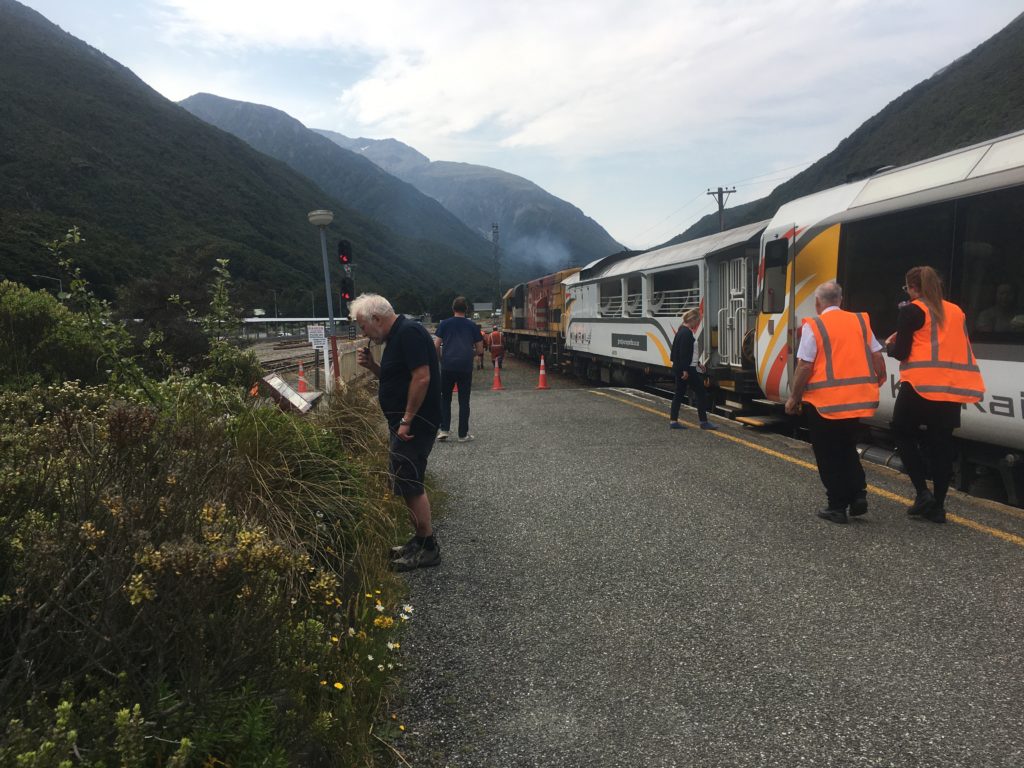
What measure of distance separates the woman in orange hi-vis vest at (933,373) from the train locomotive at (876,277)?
2.19 ft

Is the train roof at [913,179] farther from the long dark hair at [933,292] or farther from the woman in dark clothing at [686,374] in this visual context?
the woman in dark clothing at [686,374]

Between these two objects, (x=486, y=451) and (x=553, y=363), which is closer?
(x=486, y=451)

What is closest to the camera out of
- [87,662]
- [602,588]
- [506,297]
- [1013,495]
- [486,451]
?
[87,662]

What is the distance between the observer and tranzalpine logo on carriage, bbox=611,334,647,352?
13969 mm

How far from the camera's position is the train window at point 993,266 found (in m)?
4.96

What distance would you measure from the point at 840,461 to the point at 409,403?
126 inches

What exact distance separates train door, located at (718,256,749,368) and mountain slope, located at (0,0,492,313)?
5674 cm

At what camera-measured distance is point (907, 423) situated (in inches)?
188

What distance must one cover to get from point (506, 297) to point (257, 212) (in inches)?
4694

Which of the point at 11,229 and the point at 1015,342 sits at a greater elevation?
the point at 11,229

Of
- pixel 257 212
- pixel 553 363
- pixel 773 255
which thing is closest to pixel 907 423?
pixel 773 255

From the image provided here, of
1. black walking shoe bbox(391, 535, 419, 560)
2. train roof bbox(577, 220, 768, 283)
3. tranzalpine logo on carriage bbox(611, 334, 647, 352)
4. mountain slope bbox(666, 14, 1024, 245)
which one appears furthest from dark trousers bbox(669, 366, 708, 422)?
mountain slope bbox(666, 14, 1024, 245)

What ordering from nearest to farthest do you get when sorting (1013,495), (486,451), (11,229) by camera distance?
(1013,495), (486,451), (11,229)

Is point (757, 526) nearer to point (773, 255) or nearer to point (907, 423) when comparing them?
point (907, 423)
